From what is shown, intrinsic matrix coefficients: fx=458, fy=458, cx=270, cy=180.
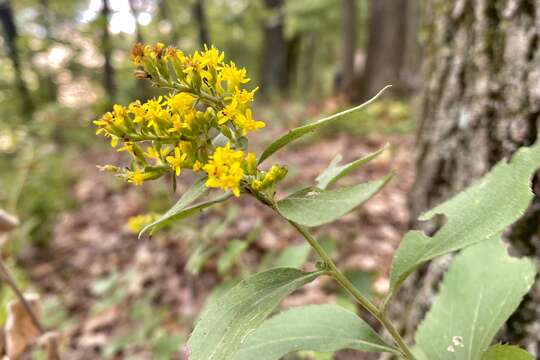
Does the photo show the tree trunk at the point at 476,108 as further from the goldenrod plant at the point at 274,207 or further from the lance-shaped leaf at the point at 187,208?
the lance-shaped leaf at the point at 187,208

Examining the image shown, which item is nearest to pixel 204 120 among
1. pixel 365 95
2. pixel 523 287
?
pixel 523 287

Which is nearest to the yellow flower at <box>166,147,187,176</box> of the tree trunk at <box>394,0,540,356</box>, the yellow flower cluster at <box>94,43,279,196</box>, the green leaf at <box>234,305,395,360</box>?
the yellow flower cluster at <box>94,43,279,196</box>

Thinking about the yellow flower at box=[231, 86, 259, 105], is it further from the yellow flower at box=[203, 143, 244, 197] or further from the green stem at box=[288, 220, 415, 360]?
the green stem at box=[288, 220, 415, 360]

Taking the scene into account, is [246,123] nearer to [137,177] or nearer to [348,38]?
[137,177]

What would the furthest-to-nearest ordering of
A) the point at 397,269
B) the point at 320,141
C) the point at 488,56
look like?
the point at 320,141 < the point at 488,56 < the point at 397,269

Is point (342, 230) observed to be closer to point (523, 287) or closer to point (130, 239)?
point (130, 239)

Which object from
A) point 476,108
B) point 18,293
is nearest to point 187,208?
point 18,293
